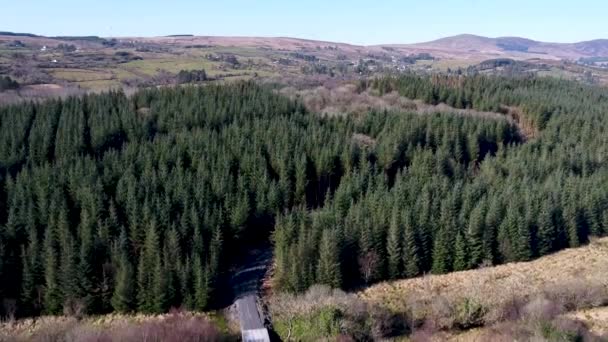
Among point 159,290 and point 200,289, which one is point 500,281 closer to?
point 200,289

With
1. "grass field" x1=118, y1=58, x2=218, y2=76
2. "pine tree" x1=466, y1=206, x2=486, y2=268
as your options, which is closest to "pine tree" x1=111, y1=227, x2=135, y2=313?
"pine tree" x1=466, y1=206, x2=486, y2=268

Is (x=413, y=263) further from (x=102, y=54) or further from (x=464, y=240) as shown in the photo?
(x=102, y=54)

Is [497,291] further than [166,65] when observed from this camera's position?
No

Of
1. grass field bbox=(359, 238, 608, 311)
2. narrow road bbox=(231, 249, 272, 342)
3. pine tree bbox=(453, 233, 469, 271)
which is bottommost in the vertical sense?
narrow road bbox=(231, 249, 272, 342)

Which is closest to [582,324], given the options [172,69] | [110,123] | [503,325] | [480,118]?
[503,325]

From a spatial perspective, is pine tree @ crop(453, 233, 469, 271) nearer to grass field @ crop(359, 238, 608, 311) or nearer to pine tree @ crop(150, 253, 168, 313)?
grass field @ crop(359, 238, 608, 311)

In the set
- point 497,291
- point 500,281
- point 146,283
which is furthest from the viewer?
point 500,281

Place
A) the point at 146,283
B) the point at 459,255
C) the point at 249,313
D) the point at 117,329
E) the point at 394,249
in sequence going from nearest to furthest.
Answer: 1. the point at 117,329
2. the point at 249,313
3. the point at 146,283
4. the point at 394,249
5. the point at 459,255

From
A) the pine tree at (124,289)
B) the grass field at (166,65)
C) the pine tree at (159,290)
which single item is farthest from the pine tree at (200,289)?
the grass field at (166,65)

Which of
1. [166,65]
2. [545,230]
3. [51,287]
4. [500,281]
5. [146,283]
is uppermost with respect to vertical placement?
[166,65]

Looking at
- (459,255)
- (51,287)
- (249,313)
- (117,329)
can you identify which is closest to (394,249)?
(459,255)

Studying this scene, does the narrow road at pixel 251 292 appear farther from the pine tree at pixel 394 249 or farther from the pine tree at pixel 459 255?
the pine tree at pixel 459 255

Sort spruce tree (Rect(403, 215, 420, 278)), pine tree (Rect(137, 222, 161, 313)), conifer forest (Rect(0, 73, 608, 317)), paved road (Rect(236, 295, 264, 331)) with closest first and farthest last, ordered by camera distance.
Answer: paved road (Rect(236, 295, 264, 331))
pine tree (Rect(137, 222, 161, 313))
conifer forest (Rect(0, 73, 608, 317))
spruce tree (Rect(403, 215, 420, 278))
